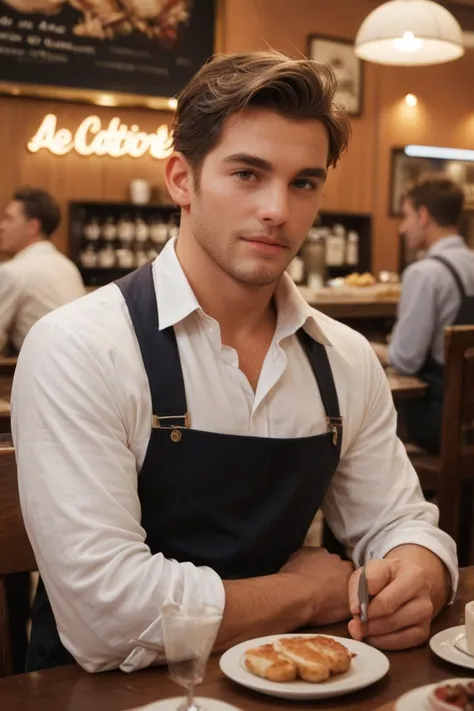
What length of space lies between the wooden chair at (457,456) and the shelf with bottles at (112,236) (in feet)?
13.9

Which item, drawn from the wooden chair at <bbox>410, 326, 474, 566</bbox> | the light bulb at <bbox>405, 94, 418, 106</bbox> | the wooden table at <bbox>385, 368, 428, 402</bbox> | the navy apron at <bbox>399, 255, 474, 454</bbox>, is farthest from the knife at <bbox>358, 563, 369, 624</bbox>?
the light bulb at <bbox>405, 94, 418, 106</bbox>

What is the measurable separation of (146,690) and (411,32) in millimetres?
4199

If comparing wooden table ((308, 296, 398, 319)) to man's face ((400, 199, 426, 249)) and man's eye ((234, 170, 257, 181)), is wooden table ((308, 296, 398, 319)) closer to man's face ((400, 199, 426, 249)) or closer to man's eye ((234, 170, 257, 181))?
man's face ((400, 199, 426, 249))

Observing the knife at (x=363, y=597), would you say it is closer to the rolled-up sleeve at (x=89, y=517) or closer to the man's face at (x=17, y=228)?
the rolled-up sleeve at (x=89, y=517)

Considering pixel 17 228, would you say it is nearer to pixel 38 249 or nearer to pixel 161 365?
pixel 38 249

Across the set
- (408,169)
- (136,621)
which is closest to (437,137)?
(408,169)

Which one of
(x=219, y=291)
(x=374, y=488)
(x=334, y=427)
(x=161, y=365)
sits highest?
(x=219, y=291)

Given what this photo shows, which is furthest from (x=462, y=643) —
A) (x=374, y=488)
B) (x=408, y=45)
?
(x=408, y=45)

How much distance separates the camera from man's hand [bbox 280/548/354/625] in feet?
4.96

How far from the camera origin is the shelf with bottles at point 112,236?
24.3ft

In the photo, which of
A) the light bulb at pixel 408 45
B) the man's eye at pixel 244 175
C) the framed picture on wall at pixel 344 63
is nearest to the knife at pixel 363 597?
the man's eye at pixel 244 175

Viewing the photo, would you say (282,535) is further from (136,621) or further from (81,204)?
(81,204)

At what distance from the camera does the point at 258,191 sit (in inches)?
63.5

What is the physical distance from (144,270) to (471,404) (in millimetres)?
1788
